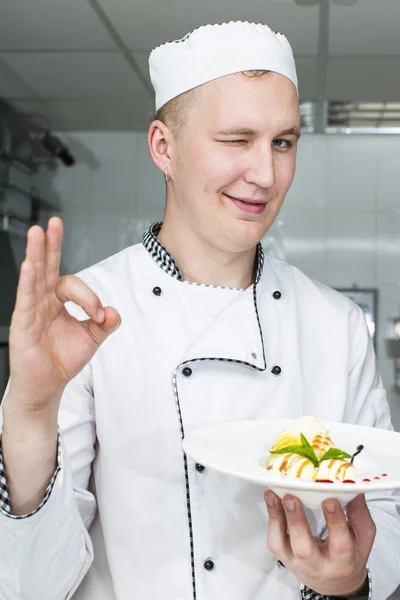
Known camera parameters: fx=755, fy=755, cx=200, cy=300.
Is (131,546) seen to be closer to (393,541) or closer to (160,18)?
(393,541)

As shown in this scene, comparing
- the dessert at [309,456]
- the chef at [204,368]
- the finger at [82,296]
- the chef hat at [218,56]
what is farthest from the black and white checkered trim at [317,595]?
the chef hat at [218,56]

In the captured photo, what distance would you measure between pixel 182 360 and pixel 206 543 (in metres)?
0.30

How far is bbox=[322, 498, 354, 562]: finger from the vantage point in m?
0.90

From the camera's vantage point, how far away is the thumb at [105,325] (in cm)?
89

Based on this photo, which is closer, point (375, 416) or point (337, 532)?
point (337, 532)

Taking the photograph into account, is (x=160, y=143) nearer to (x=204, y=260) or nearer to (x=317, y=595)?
(x=204, y=260)

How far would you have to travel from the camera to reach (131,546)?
1.23 m

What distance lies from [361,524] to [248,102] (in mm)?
666

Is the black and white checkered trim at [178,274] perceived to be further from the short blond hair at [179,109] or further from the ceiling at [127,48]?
the ceiling at [127,48]

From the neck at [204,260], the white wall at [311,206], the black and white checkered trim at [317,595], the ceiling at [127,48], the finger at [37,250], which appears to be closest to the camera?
the finger at [37,250]

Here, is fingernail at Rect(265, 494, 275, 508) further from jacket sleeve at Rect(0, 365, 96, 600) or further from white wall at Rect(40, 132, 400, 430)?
white wall at Rect(40, 132, 400, 430)

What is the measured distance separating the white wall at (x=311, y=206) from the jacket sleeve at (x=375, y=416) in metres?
2.55

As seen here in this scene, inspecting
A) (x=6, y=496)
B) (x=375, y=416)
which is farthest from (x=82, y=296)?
(x=375, y=416)

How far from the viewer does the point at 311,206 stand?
3.98 metres
